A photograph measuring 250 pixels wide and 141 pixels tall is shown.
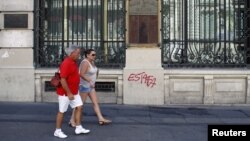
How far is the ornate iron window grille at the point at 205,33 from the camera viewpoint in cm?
1253

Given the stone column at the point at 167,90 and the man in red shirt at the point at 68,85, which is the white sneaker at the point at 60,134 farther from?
the stone column at the point at 167,90

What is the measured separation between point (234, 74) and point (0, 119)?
631cm

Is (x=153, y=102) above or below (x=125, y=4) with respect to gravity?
below

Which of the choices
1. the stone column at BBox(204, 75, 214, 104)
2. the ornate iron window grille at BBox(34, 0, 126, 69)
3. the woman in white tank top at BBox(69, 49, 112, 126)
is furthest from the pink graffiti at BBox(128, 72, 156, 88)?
the woman in white tank top at BBox(69, 49, 112, 126)

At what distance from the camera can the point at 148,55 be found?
12.1 m

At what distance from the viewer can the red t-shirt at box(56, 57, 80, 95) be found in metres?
7.93

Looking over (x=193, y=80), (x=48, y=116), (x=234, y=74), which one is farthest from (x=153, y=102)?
(x=48, y=116)

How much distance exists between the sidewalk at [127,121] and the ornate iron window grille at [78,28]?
155 centimetres

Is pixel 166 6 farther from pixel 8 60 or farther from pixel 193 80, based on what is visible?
pixel 8 60

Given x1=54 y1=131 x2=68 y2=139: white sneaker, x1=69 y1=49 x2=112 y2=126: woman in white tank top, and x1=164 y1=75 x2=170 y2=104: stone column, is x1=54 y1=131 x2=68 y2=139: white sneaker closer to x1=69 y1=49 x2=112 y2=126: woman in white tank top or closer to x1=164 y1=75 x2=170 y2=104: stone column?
x1=69 y1=49 x2=112 y2=126: woman in white tank top

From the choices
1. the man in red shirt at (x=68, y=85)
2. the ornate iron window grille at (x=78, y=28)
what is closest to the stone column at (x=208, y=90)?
the ornate iron window grille at (x=78, y=28)

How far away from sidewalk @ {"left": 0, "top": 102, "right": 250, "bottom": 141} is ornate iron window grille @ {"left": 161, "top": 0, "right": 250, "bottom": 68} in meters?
1.48

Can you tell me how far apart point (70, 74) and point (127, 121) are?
2284 mm

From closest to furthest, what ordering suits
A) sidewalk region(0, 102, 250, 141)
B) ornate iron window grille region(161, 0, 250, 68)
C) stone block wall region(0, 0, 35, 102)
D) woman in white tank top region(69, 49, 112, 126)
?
sidewalk region(0, 102, 250, 141)
woman in white tank top region(69, 49, 112, 126)
stone block wall region(0, 0, 35, 102)
ornate iron window grille region(161, 0, 250, 68)
